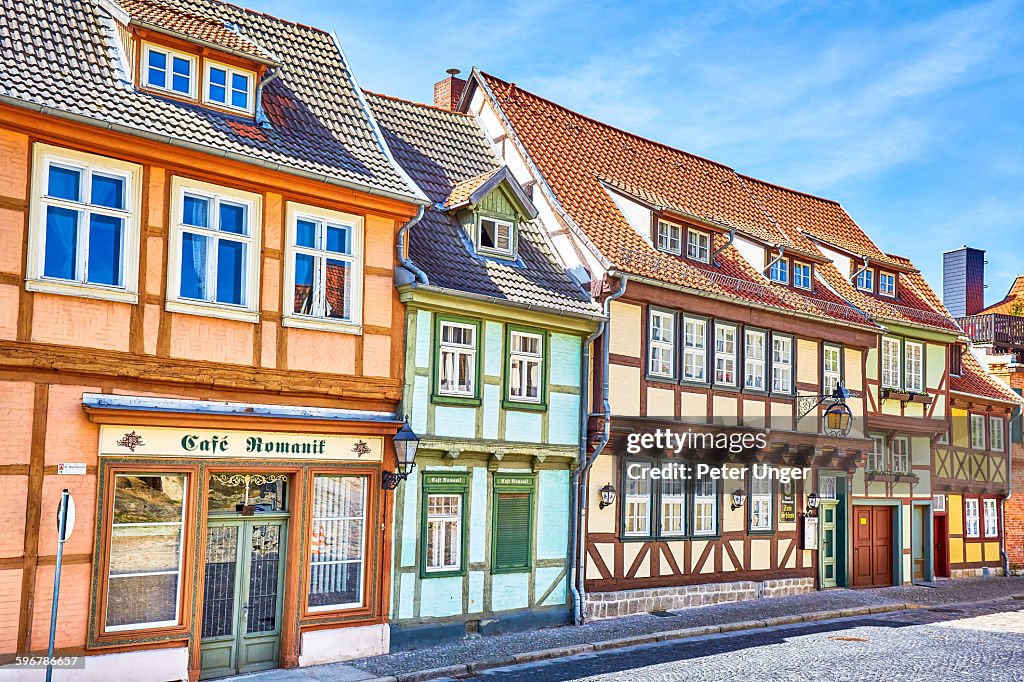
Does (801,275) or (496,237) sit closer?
(496,237)

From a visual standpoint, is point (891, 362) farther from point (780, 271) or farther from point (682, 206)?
point (682, 206)

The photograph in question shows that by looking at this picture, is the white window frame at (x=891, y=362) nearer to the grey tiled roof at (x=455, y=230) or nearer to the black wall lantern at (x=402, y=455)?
the grey tiled roof at (x=455, y=230)

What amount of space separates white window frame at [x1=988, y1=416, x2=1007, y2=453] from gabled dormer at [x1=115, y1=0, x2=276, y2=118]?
81.0 ft

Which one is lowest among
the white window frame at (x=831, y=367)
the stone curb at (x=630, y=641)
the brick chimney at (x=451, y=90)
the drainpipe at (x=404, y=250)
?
the stone curb at (x=630, y=641)

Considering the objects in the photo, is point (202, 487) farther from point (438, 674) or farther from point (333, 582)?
point (438, 674)

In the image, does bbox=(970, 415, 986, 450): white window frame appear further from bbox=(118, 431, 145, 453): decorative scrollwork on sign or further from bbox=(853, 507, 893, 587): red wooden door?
bbox=(118, 431, 145, 453): decorative scrollwork on sign

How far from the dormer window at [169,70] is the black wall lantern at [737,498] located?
13350 millimetres

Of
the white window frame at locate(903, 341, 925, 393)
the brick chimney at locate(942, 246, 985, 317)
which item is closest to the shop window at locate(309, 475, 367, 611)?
the white window frame at locate(903, 341, 925, 393)

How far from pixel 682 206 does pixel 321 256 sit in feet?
34.0

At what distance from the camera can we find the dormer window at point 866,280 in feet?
90.5

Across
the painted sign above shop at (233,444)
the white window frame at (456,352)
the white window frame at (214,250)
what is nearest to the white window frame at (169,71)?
the white window frame at (214,250)

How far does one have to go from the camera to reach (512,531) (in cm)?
1755

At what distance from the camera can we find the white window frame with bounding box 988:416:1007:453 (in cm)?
3150

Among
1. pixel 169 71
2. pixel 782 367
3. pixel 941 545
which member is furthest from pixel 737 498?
pixel 169 71
